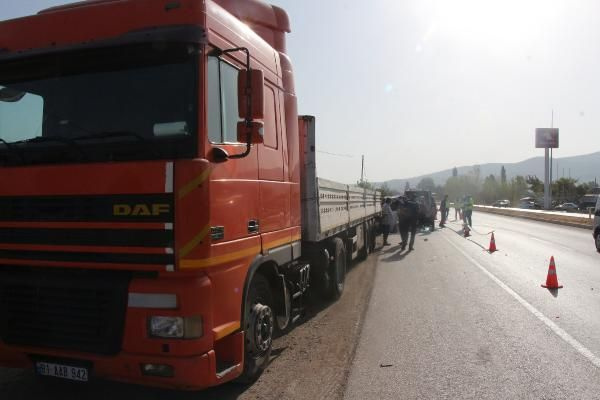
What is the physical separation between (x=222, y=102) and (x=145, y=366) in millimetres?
2072

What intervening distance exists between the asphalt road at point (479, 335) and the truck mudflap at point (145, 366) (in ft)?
4.55

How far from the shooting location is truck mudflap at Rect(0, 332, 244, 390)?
3.62m

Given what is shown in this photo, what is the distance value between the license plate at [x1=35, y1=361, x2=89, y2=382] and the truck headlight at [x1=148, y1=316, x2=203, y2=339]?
653 mm

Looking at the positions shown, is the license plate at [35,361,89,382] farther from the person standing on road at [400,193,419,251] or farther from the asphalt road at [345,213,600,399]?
the person standing on road at [400,193,419,251]

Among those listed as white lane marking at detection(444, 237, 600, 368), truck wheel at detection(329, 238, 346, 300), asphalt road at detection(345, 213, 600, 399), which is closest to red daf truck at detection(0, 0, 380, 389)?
asphalt road at detection(345, 213, 600, 399)

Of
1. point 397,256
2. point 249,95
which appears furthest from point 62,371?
point 397,256

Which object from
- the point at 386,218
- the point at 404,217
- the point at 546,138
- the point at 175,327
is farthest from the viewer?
the point at 546,138

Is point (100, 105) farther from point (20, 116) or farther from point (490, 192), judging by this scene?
point (490, 192)

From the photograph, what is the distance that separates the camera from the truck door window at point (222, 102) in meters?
3.90

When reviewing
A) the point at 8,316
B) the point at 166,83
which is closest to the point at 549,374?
the point at 166,83

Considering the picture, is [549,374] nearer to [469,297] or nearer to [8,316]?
[469,297]

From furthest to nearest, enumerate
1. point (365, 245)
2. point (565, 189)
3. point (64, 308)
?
point (565, 189) < point (365, 245) < point (64, 308)

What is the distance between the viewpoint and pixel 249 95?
3.96m

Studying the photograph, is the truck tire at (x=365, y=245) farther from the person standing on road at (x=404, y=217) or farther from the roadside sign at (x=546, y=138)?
the roadside sign at (x=546, y=138)
